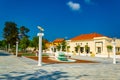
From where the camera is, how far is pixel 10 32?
86.2m

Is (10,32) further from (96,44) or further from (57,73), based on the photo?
(57,73)

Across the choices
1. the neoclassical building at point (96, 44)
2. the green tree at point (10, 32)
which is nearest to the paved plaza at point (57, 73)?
the neoclassical building at point (96, 44)

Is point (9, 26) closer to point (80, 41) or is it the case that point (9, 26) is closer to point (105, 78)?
point (80, 41)

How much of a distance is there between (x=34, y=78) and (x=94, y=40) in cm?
7415

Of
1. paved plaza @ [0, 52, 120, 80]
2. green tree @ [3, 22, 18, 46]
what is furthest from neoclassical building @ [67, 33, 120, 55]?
paved plaza @ [0, 52, 120, 80]

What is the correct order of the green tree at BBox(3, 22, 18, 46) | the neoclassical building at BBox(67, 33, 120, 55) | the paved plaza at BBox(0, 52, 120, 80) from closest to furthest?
the paved plaza at BBox(0, 52, 120, 80) → the neoclassical building at BBox(67, 33, 120, 55) → the green tree at BBox(3, 22, 18, 46)

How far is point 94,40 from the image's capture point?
8575cm

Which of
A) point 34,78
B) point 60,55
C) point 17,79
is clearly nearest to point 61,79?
point 34,78

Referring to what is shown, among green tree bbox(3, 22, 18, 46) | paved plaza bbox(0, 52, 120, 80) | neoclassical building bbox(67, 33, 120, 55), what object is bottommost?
paved plaza bbox(0, 52, 120, 80)

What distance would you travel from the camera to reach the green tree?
8469 cm

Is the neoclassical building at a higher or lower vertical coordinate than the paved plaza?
higher

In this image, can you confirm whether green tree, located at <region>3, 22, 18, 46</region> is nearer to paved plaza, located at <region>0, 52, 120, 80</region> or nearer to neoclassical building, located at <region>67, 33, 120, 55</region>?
neoclassical building, located at <region>67, 33, 120, 55</region>

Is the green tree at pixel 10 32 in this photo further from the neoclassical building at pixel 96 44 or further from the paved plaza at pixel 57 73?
the paved plaza at pixel 57 73

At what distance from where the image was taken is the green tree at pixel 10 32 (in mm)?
84688
